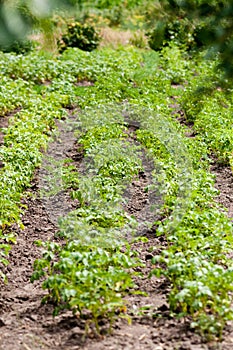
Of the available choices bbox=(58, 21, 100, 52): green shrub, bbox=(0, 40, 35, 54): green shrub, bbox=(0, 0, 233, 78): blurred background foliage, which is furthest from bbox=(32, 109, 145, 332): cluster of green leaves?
bbox=(58, 21, 100, 52): green shrub

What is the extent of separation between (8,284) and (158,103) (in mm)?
5397

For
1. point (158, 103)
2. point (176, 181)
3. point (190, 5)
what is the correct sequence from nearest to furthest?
point (190, 5) → point (176, 181) → point (158, 103)

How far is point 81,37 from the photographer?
15.9 metres

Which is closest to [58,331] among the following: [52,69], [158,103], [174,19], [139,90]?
[174,19]

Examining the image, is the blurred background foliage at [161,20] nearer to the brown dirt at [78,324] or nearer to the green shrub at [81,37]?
the brown dirt at [78,324]

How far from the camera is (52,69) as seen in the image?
40.5 ft

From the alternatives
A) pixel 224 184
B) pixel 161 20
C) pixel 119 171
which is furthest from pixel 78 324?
pixel 224 184

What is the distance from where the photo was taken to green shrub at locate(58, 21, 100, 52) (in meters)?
15.9

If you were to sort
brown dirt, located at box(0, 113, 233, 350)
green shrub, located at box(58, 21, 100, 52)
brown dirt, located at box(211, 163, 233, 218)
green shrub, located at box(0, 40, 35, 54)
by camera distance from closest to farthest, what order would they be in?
green shrub, located at box(0, 40, 35, 54), brown dirt, located at box(0, 113, 233, 350), brown dirt, located at box(211, 163, 233, 218), green shrub, located at box(58, 21, 100, 52)

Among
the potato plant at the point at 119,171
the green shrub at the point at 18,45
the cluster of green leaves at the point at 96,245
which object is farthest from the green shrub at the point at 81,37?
the green shrub at the point at 18,45

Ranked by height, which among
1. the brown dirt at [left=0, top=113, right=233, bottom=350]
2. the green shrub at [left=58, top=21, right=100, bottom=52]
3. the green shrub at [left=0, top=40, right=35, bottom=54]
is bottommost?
the green shrub at [left=58, top=21, right=100, bottom=52]

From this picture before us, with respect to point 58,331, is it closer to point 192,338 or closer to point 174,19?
point 192,338

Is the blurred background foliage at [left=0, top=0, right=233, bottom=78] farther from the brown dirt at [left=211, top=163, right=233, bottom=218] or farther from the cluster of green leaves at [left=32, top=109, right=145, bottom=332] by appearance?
the brown dirt at [left=211, top=163, right=233, bottom=218]

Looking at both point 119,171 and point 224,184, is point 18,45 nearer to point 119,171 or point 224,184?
point 119,171
